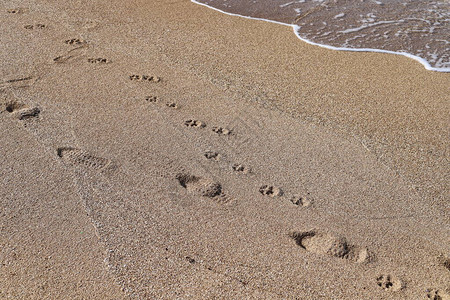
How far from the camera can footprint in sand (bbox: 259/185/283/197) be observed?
9.57 ft

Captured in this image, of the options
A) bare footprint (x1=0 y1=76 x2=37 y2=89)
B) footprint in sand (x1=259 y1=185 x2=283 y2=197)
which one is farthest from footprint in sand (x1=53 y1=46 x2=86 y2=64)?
footprint in sand (x1=259 y1=185 x2=283 y2=197)

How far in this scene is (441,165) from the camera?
326 centimetres

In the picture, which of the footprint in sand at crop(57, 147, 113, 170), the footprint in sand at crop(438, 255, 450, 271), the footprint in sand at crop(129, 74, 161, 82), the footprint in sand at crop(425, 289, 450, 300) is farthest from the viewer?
the footprint in sand at crop(129, 74, 161, 82)

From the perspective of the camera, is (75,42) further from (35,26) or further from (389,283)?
(389,283)

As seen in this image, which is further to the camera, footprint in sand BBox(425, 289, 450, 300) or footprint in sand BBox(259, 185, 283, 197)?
footprint in sand BBox(259, 185, 283, 197)

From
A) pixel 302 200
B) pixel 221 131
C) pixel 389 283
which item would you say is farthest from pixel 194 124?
pixel 389 283

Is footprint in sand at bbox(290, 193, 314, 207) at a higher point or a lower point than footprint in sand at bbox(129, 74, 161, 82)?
lower

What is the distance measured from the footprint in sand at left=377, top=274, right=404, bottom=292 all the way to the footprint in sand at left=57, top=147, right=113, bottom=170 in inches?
70.7

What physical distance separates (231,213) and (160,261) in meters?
0.55

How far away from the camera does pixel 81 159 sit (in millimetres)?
3072

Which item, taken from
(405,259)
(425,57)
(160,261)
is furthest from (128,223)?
(425,57)

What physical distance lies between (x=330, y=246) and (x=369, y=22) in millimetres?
3899

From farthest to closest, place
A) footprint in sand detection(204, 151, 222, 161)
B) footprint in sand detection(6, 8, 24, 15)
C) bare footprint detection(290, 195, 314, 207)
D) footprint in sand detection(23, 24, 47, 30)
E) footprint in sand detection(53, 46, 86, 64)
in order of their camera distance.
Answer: footprint in sand detection(6, 8, 24, 15), footprint in sand detection(23, 24, 47, 30), footprint in sand detection(53, 46, 86, 64), footprint in sand detection(204, 151, 222, 161), bare footprint detection(290, 195, 314, 207)

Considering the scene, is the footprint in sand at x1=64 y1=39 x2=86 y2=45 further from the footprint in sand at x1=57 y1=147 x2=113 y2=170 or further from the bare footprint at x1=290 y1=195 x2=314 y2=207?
the bare footprint at x1=290 y1=195 x2=314 y2=207
